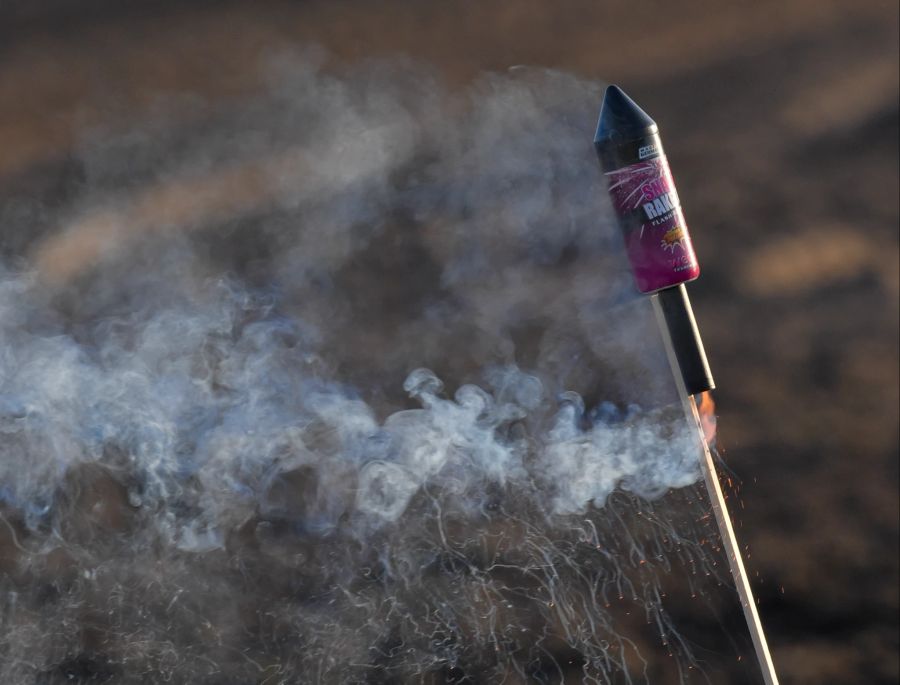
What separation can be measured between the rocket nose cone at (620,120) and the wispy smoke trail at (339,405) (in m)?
0.26

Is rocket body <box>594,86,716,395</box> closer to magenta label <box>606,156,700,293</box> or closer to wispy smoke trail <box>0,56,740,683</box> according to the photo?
magenta label <box>606,156,700,293</box>

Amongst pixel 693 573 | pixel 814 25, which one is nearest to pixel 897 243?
pixel 814 25

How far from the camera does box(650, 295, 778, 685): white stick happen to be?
3.30 metres

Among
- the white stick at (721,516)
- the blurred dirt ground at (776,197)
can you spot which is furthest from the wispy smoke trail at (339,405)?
the blurred dirt ground at (776,197)

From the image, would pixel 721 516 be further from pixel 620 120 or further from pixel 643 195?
pixel 620 120

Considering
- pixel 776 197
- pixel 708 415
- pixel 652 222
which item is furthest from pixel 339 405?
pixel 776 197

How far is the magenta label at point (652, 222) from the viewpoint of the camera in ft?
10.1

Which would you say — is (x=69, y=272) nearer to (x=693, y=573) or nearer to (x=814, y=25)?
(x=693, y=573)

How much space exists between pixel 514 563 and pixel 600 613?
1.42 feet

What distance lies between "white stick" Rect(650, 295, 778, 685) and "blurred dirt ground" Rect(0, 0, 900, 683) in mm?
157

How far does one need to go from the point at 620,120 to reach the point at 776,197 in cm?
91

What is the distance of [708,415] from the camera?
344cm

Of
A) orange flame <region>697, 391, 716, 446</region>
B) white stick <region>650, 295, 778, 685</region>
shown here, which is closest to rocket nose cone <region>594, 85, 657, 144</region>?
white stick <region>650, 295, 778, 685</region>

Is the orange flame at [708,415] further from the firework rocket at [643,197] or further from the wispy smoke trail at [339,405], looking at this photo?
the firework rocket at [643,197]
